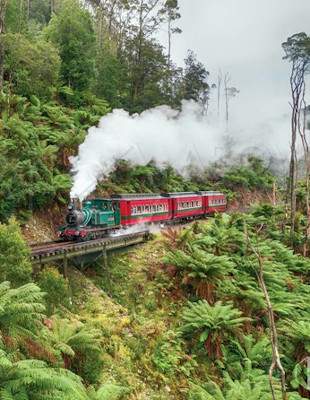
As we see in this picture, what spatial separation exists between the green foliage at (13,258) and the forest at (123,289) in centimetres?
3

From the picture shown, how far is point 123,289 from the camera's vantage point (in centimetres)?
1252

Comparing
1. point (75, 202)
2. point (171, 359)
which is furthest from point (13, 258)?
point (75, 202)

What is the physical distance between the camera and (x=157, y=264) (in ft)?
47.1

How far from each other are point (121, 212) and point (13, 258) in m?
8.32

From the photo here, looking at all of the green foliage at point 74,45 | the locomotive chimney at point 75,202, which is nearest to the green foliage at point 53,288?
the locomotive chimney at point 75,202

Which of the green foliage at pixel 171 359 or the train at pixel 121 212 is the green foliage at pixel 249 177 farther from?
the green foliage at pixel 171 359

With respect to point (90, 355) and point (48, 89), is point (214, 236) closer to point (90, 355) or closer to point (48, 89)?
point (90, 355)

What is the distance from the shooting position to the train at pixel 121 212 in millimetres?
13758

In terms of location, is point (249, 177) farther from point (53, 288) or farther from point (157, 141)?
point (53, 288)

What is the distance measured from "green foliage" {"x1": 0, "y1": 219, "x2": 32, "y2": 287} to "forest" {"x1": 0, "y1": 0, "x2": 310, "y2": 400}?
0.03 meters

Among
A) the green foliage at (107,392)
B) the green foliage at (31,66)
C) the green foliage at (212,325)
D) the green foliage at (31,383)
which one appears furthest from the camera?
the green foliage at (31,66)

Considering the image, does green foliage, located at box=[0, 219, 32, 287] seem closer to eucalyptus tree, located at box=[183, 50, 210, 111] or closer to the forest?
the forest

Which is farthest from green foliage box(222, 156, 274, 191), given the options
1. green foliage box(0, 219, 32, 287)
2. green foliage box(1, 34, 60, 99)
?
Result: green foliage box(0, 219, 32, 287)

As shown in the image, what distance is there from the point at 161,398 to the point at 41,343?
3368 mm
